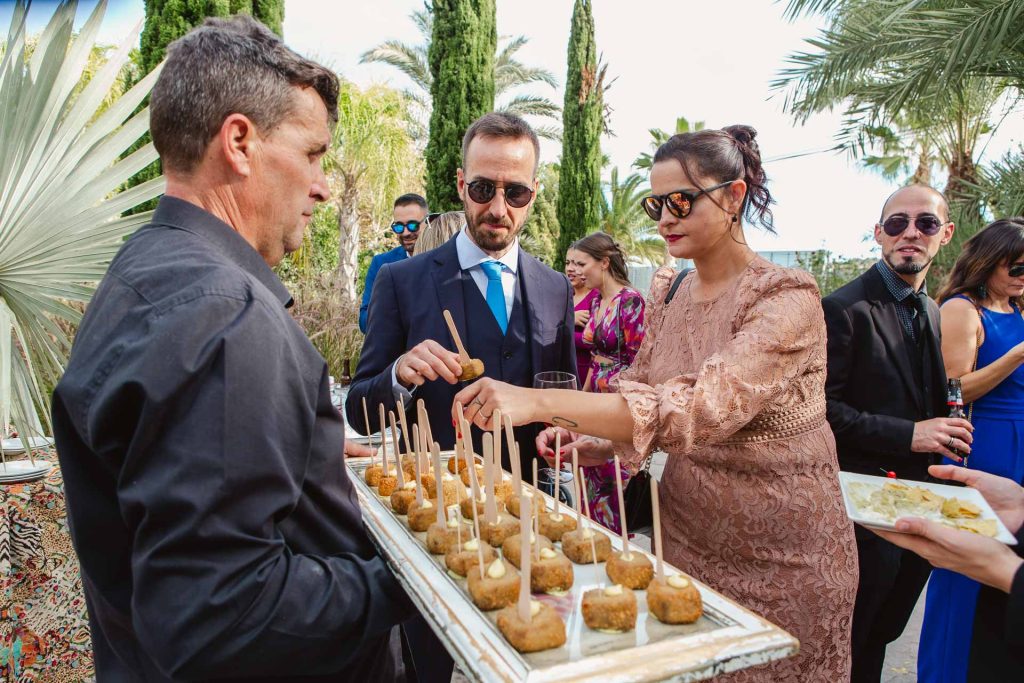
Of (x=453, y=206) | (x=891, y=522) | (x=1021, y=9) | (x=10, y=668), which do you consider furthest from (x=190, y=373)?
(x=453, y=206)

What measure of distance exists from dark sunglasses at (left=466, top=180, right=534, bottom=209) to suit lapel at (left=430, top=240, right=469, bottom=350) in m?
0.28

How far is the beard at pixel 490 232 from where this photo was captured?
262cm

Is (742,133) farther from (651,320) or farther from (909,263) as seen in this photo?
(909,263)

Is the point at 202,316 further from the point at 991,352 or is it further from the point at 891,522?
the point at 991,352

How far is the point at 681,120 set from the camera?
30.0 metres

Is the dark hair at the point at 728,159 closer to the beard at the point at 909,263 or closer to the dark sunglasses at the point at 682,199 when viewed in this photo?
the dark sunglasses at the point at 682,199

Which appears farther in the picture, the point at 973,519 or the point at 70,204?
the point at 70,204

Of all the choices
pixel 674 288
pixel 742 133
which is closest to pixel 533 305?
pixel 674 288

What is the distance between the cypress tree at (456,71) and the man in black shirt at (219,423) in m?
11.0

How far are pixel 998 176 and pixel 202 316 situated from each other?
11629 mm

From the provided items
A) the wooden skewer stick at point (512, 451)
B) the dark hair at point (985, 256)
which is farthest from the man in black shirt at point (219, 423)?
the dark hair at point (985, 256)

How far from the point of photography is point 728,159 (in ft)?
7.14

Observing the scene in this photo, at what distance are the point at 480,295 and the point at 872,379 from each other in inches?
83.6

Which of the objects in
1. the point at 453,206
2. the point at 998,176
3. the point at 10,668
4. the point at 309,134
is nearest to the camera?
the point at 309,134
